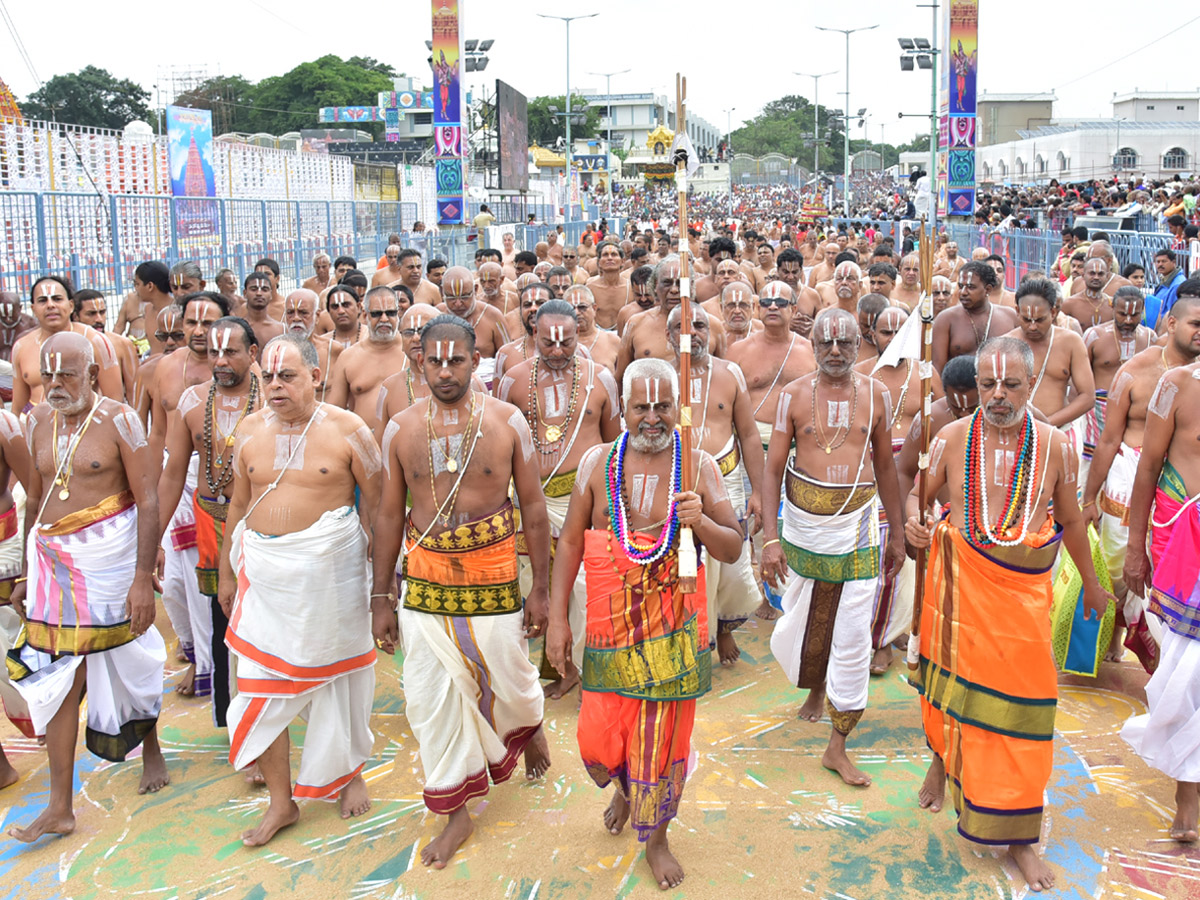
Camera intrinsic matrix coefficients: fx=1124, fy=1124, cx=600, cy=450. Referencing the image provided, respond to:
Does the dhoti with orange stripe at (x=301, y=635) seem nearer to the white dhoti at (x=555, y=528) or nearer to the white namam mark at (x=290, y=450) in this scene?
the white namam mark at (x=290, y=450)

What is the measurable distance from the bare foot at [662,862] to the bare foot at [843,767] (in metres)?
1.00

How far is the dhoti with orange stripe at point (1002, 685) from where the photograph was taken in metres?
4.05

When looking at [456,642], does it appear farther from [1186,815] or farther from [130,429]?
[1186,815]

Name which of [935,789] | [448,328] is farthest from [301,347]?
[935,789]

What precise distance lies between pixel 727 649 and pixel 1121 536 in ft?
7.10

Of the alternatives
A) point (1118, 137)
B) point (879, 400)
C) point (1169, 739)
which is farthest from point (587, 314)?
point (1118, 137)

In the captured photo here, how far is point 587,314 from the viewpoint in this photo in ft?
25.7

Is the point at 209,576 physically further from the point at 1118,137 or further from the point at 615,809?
the point at 1118,137

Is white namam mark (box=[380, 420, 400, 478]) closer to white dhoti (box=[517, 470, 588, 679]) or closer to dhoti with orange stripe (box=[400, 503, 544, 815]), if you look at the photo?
dhoti with orange stripe (box=[400, 503, 544, 815])

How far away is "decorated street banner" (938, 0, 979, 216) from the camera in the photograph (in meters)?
19.2

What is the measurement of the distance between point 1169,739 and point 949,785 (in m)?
0.85

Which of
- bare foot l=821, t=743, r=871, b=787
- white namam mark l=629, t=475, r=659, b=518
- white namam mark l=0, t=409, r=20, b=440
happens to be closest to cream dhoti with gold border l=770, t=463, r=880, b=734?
bare foot l=821, t=743, r=871, b=787

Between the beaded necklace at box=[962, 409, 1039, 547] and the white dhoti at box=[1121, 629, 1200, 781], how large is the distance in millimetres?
815

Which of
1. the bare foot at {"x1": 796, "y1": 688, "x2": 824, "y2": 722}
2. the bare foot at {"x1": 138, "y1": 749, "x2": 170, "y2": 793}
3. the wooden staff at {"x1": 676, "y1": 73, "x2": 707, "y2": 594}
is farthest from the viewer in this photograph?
the bare foot at {"x1": 796, "y1": 688, "x2": 824, "y2": 722}
